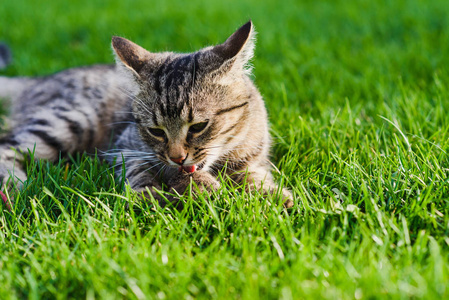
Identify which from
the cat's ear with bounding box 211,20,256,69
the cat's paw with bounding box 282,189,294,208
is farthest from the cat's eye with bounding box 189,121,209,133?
the cat's paw with bounding box 282,189,294,208

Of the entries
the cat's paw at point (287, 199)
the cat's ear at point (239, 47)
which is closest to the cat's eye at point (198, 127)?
the cat's ear at point (239, 47)

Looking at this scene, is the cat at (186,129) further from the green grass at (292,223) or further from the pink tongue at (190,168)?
the green grass at (292,223)

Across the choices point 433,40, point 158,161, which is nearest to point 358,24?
point 433,40

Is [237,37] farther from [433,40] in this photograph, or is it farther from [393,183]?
[433,40]

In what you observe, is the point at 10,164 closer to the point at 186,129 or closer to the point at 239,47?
the point at 186,129

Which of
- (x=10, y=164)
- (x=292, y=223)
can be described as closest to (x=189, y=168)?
(x=292, y=223)

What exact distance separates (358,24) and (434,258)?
4.36 meters

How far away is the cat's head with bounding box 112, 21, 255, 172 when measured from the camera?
2299 mm

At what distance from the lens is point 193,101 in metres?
2.29

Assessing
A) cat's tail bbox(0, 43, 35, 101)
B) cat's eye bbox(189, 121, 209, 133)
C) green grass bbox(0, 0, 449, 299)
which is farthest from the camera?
cat's tail bbox(0, 43, 35, 101)

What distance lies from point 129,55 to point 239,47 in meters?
0.69

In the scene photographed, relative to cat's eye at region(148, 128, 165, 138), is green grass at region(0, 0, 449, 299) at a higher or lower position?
lower

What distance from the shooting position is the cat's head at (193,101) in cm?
230

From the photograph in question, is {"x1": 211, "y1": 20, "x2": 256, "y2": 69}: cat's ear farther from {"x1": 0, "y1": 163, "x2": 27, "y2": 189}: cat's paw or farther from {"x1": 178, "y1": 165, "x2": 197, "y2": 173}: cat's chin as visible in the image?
{"x1": 0, "y1": 163, "x2": 27, "y2": 189}: cat's paw
